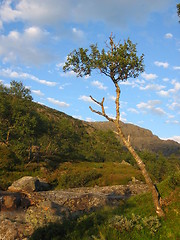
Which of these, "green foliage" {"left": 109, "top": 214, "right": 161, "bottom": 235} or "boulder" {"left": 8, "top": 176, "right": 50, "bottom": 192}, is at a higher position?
"green foliage" {"left": 109, "top": 214, "right": 161, "bottom": 235}

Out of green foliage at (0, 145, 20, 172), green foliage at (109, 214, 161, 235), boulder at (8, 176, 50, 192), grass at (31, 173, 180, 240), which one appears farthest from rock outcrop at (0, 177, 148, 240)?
green foliage at (0, 145, 20, 172)

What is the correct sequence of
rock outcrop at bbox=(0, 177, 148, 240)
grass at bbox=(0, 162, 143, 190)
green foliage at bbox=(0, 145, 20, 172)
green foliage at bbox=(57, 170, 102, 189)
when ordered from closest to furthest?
1. rock outcrop at bbox=(0, 177, 148, 240)
2. grass at bbox=(0, 162, 143, 190)
3. green foliage at bbox=(57, 170, 102, 189)
4. green foliage at bbox=(0, 145, 20, 172)

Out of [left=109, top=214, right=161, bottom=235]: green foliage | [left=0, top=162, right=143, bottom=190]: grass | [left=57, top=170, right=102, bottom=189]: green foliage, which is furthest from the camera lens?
[left=57, top=170, right=102, bottom=189]: green foliage

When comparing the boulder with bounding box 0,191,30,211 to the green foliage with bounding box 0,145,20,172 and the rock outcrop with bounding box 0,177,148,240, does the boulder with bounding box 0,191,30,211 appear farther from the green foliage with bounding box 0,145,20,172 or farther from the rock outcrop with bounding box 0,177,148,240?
the green foliage with bounding box 0,145,20,172

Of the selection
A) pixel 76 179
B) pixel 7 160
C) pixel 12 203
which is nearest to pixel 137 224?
pixel 12 203

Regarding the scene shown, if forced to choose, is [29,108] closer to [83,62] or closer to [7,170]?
[7,170]

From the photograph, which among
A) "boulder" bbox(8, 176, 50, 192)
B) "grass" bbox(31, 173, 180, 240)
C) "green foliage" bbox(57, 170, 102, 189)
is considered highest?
"grass" bbox(31, 173, 180, 240)

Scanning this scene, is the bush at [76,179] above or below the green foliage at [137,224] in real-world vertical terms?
below

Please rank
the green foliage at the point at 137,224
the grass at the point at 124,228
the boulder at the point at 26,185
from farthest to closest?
the boulder at the point at 26,185 → the green foliage at the point at 137,224 → the grass at the point at 124,228

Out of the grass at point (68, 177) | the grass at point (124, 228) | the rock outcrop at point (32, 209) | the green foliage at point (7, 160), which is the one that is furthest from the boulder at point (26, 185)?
the grass at point (124, 228)

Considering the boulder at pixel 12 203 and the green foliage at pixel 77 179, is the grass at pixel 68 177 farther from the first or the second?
the boulder at pixel 12 203

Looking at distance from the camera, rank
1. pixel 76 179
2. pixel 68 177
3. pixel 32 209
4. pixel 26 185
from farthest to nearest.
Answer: pixel 68 177, pixel 76 179, pixel 26 185, pixel 32 209

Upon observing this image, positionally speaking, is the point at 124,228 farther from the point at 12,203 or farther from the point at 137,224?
the point at 12,203

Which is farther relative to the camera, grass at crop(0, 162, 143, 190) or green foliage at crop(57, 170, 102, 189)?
green foliage at crop(57, 170, 102, 189)
